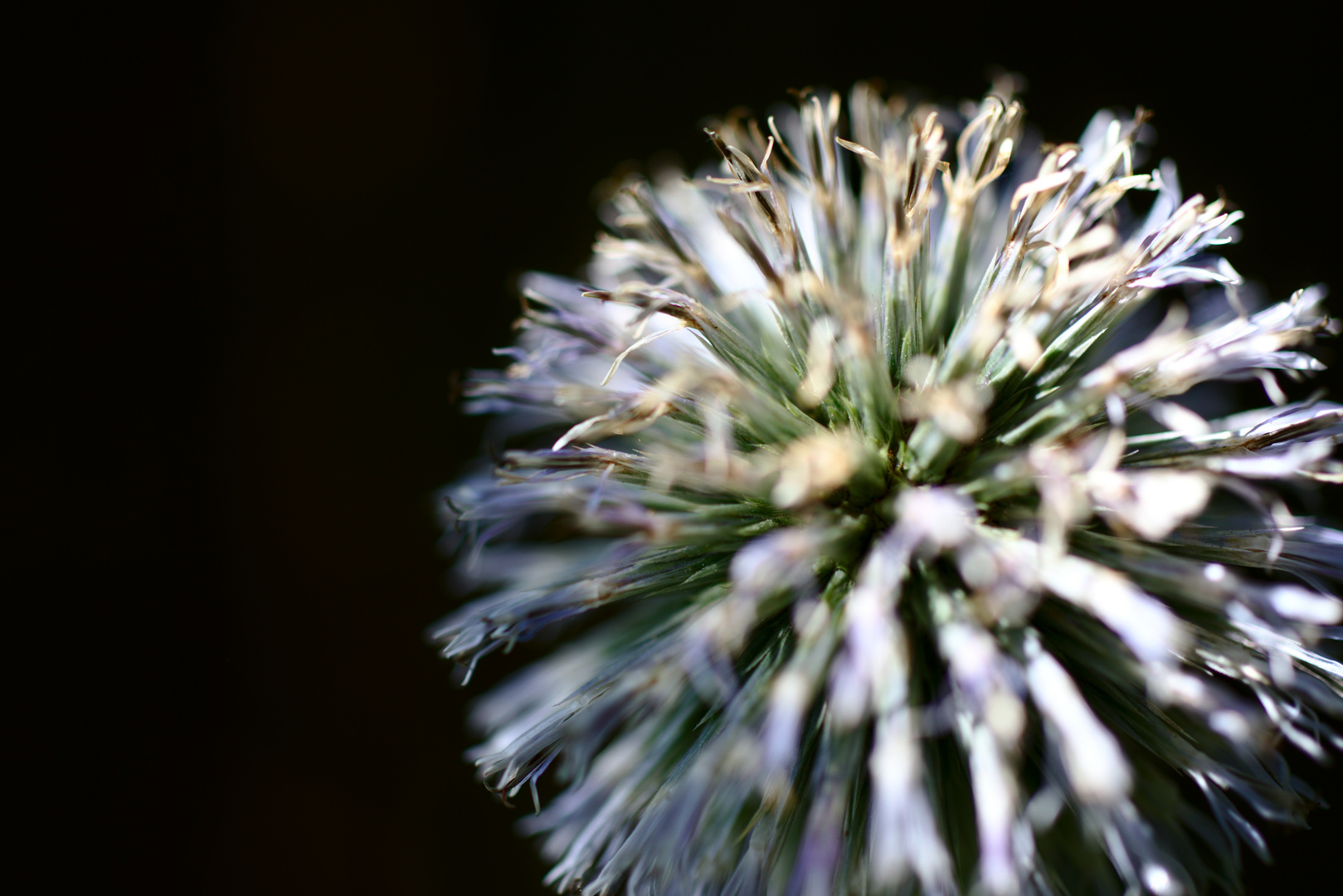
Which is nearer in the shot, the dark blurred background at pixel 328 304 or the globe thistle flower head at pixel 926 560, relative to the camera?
the globe thistle flower head at pixel 926 560

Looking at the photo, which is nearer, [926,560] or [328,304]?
[926,560]

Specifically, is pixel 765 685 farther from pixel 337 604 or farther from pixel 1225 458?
pixel 337 604

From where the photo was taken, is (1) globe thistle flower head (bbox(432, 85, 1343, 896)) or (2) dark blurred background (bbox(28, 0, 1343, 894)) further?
(2) dark blurred background (bbox(28, 0, 1343, 894))

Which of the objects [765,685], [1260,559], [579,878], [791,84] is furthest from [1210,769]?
[791,84]

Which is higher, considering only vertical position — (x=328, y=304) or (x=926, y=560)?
(x=328, y=304)
